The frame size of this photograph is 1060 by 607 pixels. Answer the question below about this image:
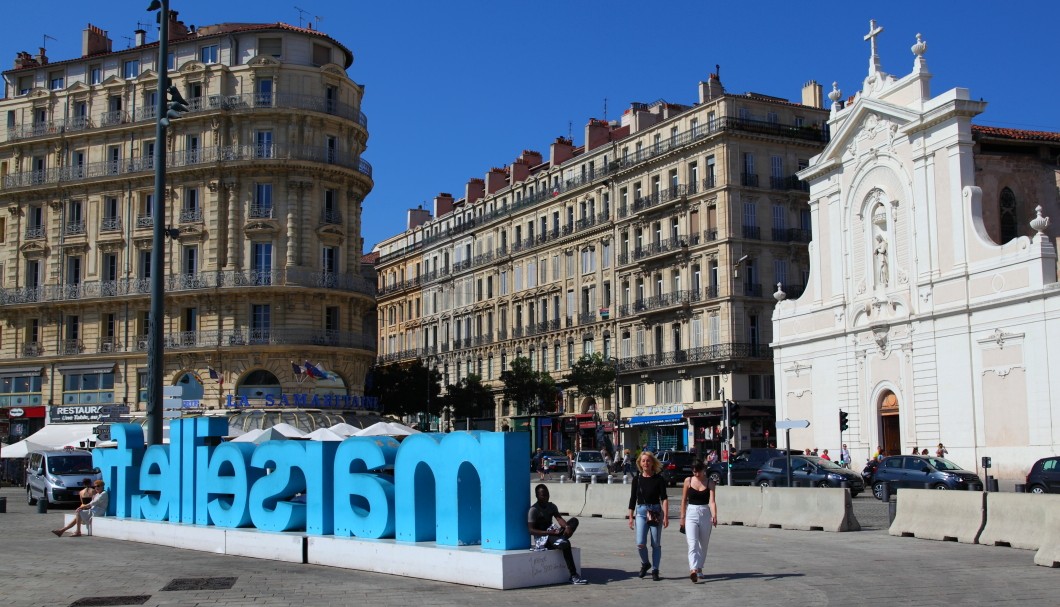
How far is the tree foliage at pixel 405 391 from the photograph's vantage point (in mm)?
70369

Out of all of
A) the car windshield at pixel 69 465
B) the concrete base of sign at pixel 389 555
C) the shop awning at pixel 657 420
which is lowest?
the concrete base of sign at pixel 389 555

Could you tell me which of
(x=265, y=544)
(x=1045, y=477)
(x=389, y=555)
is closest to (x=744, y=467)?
(x=1045, y=477)

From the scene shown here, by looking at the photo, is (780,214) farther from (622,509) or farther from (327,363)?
(622,509)

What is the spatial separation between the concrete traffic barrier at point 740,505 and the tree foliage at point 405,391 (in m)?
47.3

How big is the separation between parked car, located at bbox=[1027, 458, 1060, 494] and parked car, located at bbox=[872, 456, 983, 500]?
1.38 metres

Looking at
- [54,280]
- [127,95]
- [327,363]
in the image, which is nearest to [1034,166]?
[327,363]

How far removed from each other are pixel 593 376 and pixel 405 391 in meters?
13.6

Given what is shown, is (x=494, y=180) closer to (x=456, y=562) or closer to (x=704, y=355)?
(x=704, y=355)

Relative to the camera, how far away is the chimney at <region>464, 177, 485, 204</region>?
281 ft

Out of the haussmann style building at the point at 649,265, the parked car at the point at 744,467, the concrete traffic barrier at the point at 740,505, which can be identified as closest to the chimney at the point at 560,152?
the haussmann style building at the point at 649,265

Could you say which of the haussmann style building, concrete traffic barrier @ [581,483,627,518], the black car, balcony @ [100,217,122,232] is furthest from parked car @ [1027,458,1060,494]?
balcony @ [100,217,122,232]

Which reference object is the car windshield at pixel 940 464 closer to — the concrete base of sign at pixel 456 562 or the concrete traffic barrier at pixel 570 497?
the concrete traffic barrier at pixel 570 497

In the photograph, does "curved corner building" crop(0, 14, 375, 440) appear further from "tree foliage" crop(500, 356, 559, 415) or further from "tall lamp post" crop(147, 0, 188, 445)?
"tall lamp post" crop(147, 0, 188, 445)

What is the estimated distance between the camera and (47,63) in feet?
192
